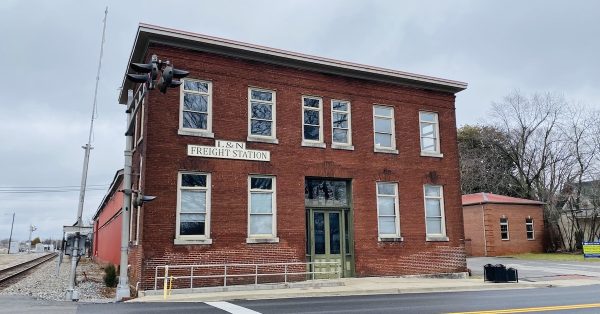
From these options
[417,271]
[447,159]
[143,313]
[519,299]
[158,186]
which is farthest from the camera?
[447,159]

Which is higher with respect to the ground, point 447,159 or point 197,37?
point 197,37

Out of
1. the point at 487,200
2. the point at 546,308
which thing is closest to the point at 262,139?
the point at 546,308

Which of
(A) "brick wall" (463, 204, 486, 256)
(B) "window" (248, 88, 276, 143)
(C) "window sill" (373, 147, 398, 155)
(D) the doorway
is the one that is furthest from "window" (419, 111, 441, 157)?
(A) "brick wall" (463, 204, 486, 256)

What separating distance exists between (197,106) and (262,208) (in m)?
4.32

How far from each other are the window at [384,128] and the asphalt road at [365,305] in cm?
809

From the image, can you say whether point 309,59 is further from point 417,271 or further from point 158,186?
point 417,271

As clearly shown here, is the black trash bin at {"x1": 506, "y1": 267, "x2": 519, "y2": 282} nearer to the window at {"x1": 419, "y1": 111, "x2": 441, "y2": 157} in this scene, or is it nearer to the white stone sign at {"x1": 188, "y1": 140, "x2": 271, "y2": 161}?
the window at {"x1": 419, "y1": 111, "x2": 441, "y2": 157}

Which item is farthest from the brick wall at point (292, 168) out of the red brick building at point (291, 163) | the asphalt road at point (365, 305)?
the asphalt road at point (365, 305)

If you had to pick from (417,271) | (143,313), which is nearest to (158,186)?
(143,313)

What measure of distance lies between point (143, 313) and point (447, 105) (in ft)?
55.7

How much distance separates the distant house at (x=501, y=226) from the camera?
37156 millimetres

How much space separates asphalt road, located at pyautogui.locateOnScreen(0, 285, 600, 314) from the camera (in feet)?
38.1

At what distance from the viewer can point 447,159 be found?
2309 centimetres

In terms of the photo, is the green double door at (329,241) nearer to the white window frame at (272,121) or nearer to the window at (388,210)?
the window at (388,210)
